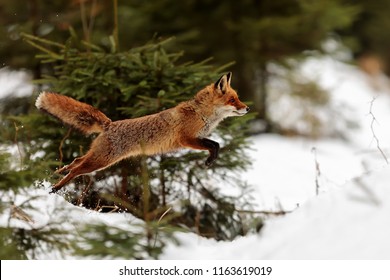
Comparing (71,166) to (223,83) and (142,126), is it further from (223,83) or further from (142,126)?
(223,83)

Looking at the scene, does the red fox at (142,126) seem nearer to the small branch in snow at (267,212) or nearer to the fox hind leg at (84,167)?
the fox hind leg at (84,167)

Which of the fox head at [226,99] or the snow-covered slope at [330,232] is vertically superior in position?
the fox head at [226,99]

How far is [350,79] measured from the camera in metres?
17.3

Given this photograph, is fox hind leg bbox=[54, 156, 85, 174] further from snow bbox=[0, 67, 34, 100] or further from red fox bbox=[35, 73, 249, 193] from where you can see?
snow bbox=[0, 67, 34, 100]

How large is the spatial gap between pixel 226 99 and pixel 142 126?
2.08ft

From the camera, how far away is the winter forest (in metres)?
2.92

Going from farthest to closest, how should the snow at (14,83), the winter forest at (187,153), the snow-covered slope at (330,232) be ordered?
the snow at (14,83), the winter forest at (187,153), the snow-covered slope at (330,232)

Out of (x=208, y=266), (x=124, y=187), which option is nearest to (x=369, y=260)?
(x=208, y=266)

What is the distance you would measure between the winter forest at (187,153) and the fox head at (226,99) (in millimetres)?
476

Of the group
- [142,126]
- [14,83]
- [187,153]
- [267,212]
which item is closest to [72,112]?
[142,126]

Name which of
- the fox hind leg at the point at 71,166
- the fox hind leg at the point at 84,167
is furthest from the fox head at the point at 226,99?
the fox hind leg at the point at 71,166

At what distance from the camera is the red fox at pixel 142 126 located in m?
3.89

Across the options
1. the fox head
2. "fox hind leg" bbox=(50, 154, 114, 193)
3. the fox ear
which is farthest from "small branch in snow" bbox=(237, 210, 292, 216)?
"fox hind leg" bbox=(50, 154, 114, 193)

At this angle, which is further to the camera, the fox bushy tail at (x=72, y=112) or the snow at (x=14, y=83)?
the snow at (x=14, y=83)
